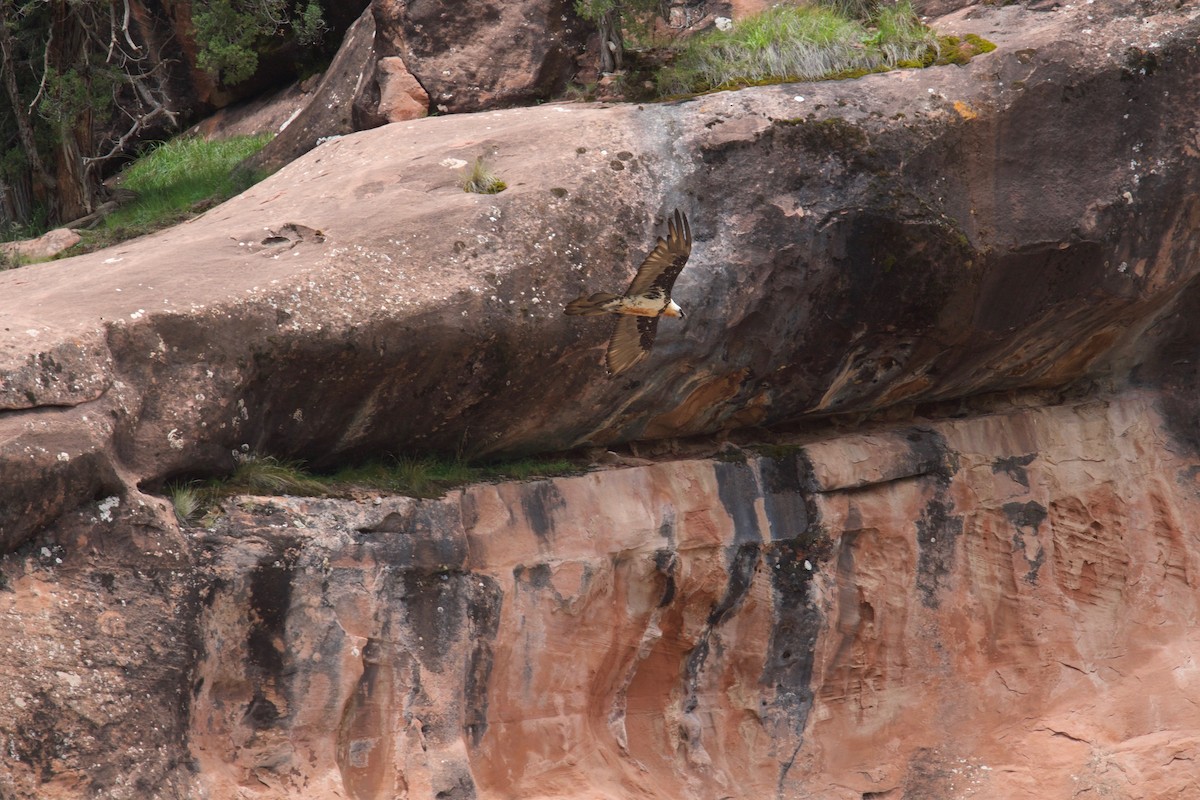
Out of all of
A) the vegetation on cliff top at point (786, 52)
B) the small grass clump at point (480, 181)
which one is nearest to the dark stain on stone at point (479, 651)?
the small grass clump at point (480, 181)

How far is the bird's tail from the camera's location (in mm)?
7680

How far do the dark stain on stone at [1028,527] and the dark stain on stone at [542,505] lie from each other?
3.55m

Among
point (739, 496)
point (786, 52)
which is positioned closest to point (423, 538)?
point (739, 496)

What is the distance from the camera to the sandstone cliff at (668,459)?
6598 mm

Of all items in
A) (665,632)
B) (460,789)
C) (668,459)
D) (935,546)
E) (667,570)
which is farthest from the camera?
(935,546)

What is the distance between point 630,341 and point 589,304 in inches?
14.3

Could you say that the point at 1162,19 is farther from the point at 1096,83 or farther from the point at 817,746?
the point at 817,746

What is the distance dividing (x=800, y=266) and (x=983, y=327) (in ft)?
4.95

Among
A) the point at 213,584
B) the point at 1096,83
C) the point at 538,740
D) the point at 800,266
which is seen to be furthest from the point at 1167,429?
the point at 213,584

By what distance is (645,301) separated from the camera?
25.2 feet

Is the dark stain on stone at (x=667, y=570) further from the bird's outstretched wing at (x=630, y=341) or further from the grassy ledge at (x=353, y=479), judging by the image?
the bird's outstretched wing at (x=630, y=341)

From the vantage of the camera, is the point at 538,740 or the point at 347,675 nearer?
the point at 347,675

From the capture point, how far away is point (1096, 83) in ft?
27.5

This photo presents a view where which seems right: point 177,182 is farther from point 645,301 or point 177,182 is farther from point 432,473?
point 645,301
